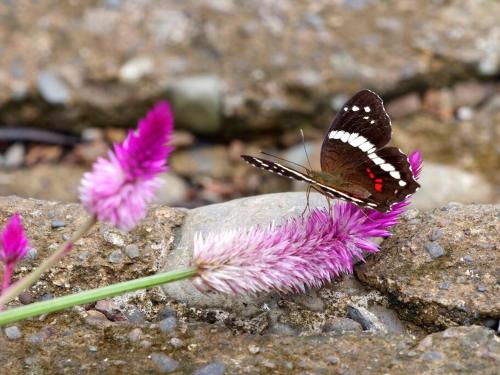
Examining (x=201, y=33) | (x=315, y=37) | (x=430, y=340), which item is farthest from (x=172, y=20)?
(x=430, y=340)

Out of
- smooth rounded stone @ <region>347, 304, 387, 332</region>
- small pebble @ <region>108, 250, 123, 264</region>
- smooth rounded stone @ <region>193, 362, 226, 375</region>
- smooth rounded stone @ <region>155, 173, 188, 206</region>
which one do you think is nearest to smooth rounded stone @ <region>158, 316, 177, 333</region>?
smooth rounded stone @ <region>193, 362, 226, 375</region>

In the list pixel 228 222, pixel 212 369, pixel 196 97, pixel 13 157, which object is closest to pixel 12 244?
pixel 212 369

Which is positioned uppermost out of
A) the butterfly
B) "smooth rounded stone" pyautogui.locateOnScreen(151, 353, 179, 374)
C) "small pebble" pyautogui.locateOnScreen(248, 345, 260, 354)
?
the butterfly

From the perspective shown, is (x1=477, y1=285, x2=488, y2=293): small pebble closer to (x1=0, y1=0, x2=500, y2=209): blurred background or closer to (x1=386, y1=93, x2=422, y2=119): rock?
(x1=0, y1=0, x2=500, y2=209): blurred background

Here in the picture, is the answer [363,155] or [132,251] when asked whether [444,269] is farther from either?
[132,251]

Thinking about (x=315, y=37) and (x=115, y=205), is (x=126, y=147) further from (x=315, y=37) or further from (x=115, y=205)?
(x=315, y=37)
